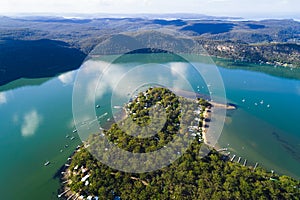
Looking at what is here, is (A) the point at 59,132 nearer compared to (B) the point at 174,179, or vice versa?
(B) the point at 174,179

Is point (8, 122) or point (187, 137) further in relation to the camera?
point (8, 122)

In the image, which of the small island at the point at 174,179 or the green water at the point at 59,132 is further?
the green water at the point at 59,132

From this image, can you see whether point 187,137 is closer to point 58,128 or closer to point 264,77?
point 58,128

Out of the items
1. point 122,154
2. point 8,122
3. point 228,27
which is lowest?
point 8,122

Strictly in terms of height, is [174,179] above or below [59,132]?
above

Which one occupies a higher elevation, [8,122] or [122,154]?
[122,154]

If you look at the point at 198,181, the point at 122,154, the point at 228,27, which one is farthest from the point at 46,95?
the point at 228,27

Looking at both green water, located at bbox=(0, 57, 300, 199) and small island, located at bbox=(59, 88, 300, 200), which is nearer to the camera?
small island, located at bbox=(59, 88, 300, 200)

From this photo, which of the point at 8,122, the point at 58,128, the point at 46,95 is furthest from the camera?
the point at 46,95
